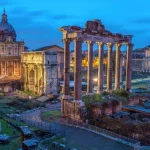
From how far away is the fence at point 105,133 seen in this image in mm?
21656

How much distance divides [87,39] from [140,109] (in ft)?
34.8

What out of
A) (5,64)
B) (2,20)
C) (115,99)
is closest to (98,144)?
(115,99)

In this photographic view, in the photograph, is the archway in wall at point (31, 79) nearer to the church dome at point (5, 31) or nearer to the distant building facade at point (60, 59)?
the distant building facade at point (60, 59)

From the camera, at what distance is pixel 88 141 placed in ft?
73.7

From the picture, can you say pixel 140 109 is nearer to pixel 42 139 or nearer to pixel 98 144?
pixel 98 144

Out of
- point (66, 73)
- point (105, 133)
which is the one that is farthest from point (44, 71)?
point (105, 133)

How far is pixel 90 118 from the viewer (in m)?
27.8

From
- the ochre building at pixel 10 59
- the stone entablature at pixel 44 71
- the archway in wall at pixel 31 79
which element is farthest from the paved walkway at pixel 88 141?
the ochre building at pixel 10 59

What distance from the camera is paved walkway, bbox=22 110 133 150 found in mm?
21125

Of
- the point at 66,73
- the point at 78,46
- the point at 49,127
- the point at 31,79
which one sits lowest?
the point at 49,127

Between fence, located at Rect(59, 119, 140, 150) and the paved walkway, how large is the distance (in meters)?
0.47

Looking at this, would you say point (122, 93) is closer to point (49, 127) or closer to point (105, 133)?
point (105, 133)

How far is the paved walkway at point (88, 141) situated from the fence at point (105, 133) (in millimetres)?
465

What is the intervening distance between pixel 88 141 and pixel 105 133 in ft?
7.86
